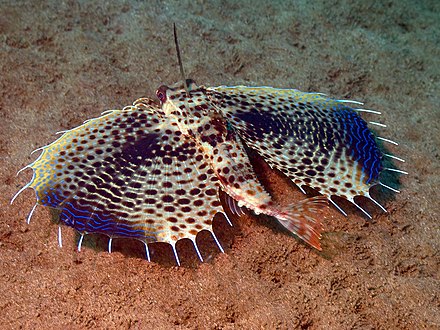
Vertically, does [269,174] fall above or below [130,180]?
below

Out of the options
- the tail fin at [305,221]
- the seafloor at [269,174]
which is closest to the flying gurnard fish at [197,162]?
the tail fin at [305,221]

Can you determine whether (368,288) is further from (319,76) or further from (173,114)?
(319,76)

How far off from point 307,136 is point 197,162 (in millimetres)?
1220

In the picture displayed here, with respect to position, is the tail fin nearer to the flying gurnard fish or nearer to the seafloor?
the flying gurnard fish

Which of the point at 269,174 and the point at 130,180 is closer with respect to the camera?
the point at 130,180

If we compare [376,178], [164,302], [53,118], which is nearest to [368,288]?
[376,178]

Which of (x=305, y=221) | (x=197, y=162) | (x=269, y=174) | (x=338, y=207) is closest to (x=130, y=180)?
(x=197, y=162)

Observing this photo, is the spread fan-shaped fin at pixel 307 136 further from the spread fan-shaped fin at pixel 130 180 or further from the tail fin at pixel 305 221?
the spread fan-shaped fin at pixel 130 180

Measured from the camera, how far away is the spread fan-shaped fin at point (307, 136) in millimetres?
4207

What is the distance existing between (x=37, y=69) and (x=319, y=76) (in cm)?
356

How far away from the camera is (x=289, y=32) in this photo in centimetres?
646

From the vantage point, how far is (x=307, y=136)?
454 centimetres

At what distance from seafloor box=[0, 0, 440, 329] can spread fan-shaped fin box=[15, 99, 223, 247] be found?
1.13 ft

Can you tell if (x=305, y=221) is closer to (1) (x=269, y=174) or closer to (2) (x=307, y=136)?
(1) (x=269, y=174)
